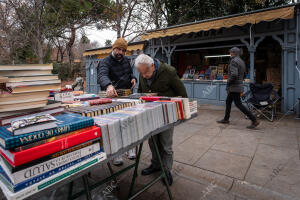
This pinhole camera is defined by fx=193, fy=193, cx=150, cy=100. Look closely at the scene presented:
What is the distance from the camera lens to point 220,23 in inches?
268

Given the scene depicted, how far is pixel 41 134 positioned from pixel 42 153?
4.1 inches

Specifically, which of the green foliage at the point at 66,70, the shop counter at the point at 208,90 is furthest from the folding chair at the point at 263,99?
the green foliage at the point at 66,70

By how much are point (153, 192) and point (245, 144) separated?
2.45 meters

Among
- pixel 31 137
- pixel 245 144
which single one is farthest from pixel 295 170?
pixel 31 137

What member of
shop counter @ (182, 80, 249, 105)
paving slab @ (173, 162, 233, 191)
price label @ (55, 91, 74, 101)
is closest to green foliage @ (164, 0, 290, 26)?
shop counter @ (182, 80, 249, 105)

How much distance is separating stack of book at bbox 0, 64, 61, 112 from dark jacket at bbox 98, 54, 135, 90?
1.66 m

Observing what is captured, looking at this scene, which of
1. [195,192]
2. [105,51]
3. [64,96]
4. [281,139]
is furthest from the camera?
[105,51]

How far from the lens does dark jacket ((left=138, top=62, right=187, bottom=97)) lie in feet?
8.32

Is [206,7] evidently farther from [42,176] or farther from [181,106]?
[42,176]

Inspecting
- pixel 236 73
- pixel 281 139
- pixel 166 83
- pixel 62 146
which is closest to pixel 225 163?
pixel 166 83

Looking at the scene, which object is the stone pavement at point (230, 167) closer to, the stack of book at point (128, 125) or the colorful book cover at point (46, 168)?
the stack of book at point (128, 125)

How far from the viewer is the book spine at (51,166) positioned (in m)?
0.98

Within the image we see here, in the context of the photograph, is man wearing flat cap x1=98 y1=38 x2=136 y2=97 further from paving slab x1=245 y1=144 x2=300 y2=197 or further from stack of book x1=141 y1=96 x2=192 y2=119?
paving slab x1=245 y1=144 x2=300 y2=197

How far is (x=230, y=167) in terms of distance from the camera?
3.08 meters
